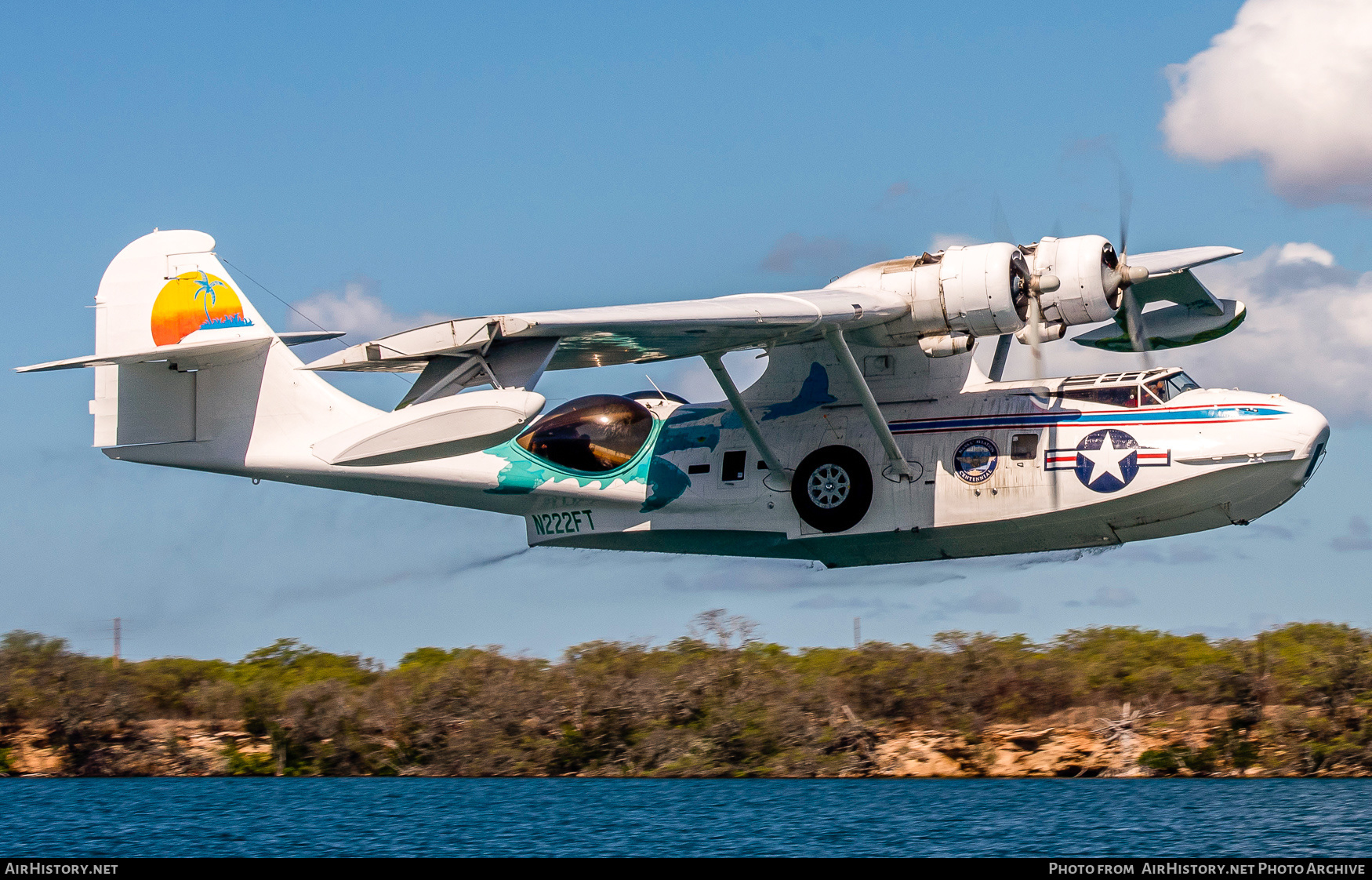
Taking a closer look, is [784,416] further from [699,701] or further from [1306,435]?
[699,701]

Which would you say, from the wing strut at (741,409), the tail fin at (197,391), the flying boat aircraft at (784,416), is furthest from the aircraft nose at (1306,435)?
the tail fin at (197,391)

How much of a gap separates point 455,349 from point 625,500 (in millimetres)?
3751

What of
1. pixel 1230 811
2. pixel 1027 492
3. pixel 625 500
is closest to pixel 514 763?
pixel 1230 811

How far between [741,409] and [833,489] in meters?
1.30

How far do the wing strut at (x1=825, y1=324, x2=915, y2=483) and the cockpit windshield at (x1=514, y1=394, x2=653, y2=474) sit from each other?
8.55 feet

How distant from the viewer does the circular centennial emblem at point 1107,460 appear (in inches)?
547

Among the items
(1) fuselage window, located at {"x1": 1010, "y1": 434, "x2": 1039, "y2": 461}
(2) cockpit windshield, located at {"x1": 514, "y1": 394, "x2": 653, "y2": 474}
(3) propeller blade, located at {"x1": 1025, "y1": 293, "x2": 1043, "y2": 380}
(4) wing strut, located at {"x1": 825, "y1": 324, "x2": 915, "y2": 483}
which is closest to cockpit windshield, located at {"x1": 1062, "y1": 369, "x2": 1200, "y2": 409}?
(3) propeller blade, located at {"x1": 1025, "y1": 293, "x2": 1043, "y2": 380}

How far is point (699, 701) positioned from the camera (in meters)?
35.9

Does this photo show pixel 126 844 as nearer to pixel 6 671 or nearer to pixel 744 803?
pixel 744 803

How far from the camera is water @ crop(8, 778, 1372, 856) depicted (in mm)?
18453

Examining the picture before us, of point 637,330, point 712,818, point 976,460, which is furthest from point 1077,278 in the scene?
point 712,818

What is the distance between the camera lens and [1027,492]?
14219 millimetres

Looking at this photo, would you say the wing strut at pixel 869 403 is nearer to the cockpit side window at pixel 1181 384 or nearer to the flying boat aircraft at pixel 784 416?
the flying boat aircraft at pixel 784 416

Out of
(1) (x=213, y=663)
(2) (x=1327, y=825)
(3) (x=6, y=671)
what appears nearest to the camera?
(2) (x=1327, y=825)
